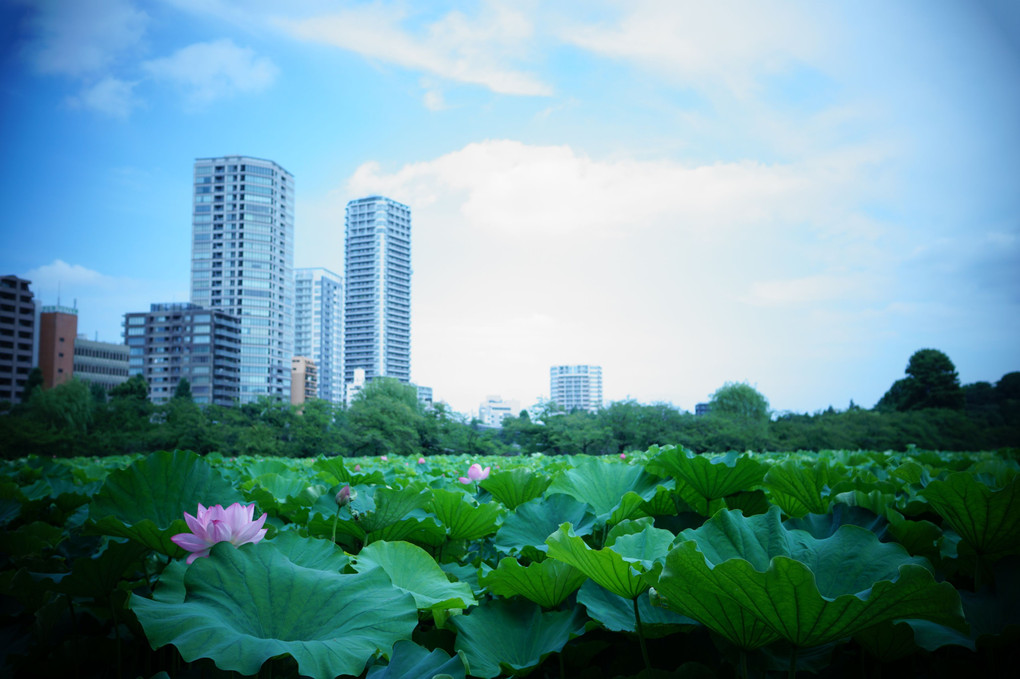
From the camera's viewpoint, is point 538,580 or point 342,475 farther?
point 342,475

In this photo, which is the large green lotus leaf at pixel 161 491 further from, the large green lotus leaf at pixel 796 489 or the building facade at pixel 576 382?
the building facade at pixel 576 382

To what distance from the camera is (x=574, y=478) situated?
1.21 meters

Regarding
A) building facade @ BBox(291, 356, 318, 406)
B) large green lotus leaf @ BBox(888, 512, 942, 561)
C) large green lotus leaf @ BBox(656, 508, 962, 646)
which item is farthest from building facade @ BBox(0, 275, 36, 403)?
building facade @ BBox(291, 356, 318, 406)

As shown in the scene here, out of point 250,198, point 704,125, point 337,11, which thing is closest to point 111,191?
point 337,11

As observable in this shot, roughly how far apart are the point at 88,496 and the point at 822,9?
431 centimetres

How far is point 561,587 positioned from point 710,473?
47 cm

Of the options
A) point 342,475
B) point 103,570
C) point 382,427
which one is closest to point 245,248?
point 382,427

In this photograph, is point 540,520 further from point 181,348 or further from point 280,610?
point 181,348

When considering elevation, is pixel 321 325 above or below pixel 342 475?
above

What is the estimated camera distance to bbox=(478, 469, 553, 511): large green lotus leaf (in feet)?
4.42

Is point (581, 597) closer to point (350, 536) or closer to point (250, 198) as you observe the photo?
point (350, 536)

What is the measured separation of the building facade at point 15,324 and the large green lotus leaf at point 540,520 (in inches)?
287

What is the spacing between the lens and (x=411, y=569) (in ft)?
2.73

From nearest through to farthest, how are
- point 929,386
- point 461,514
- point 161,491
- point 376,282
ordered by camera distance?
point 161,491
point 461,514
point 929,386
point 376,282
